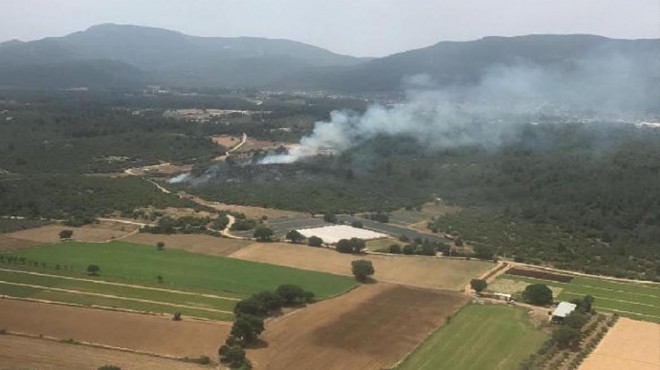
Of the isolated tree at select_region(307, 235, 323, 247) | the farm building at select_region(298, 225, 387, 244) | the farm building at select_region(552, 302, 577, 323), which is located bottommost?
the farm building at select_region(298, 225, 387, 244)

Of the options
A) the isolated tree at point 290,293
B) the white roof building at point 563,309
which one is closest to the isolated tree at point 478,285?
the white roof building at point 563,309

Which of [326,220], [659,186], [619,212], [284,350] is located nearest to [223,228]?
[326,220]

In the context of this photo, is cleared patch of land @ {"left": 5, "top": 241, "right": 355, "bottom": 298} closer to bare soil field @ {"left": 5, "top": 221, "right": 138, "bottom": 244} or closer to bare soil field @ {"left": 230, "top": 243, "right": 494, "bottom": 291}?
bare soil field @ {"left": 230, "top": 243, "right": 494, "bottom": 291}

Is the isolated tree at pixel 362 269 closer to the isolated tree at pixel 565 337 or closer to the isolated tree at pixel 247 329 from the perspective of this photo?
the isolated tree at pixel 247 329

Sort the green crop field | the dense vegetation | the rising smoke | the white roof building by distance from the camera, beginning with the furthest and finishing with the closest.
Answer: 1. the rising smoke
2. the dense vegetation
3. the green crop field
4. the white roof building

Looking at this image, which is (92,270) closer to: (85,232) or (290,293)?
(85,232)

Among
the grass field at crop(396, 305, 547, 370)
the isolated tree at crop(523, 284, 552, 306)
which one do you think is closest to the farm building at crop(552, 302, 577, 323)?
the grass field at crop(396, 305, 547, 370)

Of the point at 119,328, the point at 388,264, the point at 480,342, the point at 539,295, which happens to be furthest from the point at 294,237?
the point at 480,342
